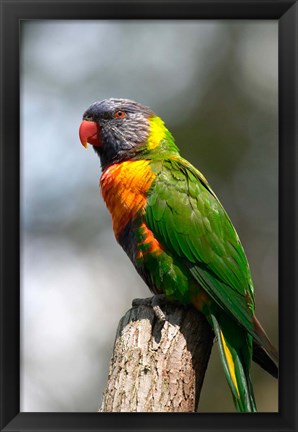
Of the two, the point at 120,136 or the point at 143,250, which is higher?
the point at 120,136

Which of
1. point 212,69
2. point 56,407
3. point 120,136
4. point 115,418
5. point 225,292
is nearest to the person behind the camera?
point 115,418

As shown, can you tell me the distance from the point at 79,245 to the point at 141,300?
2.04m

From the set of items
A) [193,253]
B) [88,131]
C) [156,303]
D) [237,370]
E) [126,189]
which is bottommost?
[237,370]

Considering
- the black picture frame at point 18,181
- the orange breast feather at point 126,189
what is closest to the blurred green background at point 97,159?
the black picture frame at point 18,181

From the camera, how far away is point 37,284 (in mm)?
3580

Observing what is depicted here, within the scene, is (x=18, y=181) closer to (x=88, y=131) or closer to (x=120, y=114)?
(x=88, y=131)

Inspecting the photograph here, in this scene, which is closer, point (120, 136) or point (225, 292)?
point (225, 292)

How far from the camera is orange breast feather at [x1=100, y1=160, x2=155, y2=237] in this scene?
10.6 feet

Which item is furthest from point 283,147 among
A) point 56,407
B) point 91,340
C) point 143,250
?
point 91,340

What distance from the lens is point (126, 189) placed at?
10.7 feet

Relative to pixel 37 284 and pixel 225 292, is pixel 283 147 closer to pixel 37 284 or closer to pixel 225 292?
pixel 225 292

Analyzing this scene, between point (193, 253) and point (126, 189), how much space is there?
0.50 meters

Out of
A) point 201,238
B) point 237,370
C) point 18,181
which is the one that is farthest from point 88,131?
point 237,370

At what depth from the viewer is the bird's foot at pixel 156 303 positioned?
9.86ft
